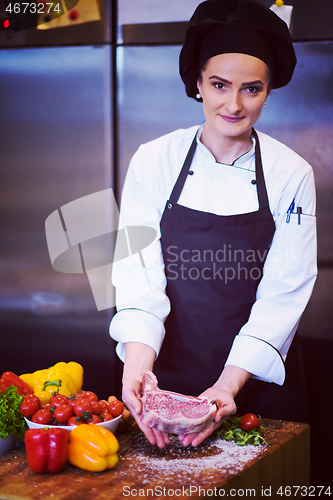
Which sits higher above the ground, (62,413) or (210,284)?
(210,284)

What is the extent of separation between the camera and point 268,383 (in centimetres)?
174

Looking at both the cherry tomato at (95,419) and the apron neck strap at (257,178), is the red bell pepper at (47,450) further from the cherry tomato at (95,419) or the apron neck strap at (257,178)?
the apron neck strap at (257,178)

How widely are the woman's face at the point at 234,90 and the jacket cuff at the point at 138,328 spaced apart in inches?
23.7

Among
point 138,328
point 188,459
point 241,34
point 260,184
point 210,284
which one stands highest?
point 241,34

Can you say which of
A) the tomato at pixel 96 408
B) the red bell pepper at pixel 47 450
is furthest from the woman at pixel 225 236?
the red bell pepper at pixel 47 450

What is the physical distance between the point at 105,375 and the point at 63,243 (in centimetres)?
70

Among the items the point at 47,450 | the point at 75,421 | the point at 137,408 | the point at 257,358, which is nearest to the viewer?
the point at 47,450

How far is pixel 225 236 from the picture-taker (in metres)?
1.70

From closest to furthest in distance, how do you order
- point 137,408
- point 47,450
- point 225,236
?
1. point 47,450
2. point 137,408
3. point 225,236

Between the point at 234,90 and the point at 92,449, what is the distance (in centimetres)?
102

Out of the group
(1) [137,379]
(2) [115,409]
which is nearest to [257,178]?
(1) [137,379]

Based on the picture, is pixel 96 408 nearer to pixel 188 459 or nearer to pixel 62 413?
pixel 62 413

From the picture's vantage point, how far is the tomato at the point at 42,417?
46.9 inches

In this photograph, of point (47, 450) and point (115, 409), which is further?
point (115, 409)
